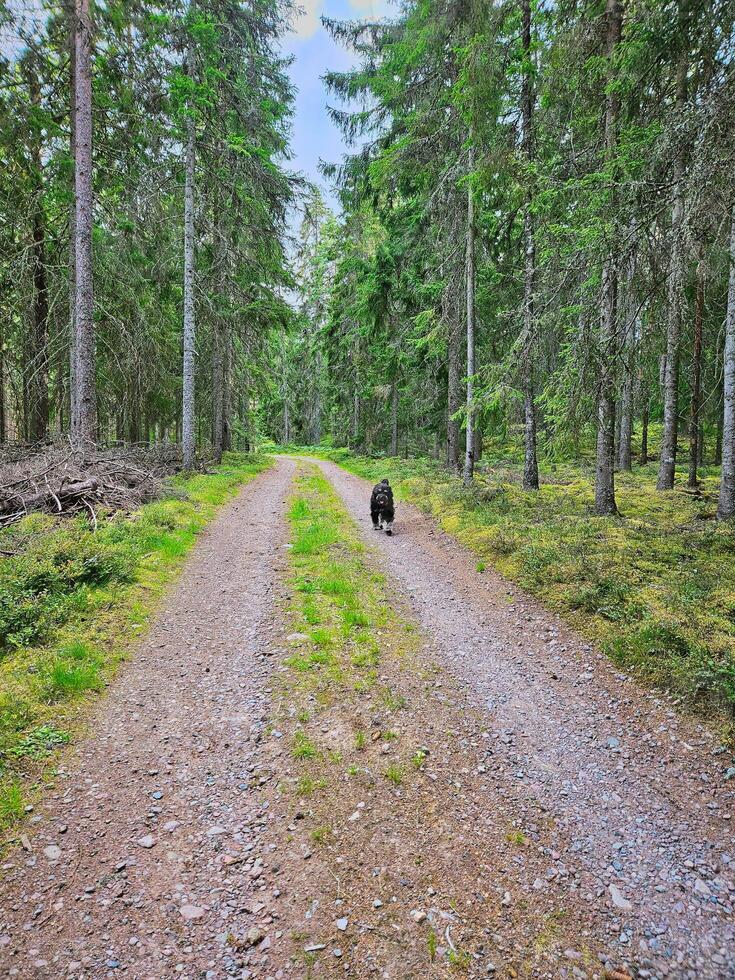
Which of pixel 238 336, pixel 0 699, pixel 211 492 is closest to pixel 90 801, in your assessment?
pixel 0 699

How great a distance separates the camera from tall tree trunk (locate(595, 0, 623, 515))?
727 cm

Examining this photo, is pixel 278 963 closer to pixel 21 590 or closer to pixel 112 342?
pixel 21 590

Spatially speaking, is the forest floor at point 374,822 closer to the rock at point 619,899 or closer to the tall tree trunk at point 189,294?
the rock at point 619,899

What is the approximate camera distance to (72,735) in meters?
4.03

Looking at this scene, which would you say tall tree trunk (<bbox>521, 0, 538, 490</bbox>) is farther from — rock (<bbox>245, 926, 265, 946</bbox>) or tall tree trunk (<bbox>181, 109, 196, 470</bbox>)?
tall tree trunk (<bbox>181, 109, 196, 470</bbox>)

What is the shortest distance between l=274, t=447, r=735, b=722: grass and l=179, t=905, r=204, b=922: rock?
14.2 feet

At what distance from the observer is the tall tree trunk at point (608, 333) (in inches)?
286

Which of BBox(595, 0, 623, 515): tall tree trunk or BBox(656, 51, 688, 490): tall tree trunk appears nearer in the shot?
BBox(656, 51, 688, 490): tall tree trunk

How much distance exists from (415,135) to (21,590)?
598 inches

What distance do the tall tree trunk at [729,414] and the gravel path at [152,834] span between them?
29.0 feet

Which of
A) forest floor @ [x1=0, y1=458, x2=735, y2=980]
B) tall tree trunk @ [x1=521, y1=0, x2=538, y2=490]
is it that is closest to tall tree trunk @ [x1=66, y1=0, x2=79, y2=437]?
forest floor @ [x1=0, y1=458, x2=735, y2=980]

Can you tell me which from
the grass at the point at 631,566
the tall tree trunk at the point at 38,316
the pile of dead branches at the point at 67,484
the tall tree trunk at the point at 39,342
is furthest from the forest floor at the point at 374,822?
the tall tree trunk at the point at 39,342

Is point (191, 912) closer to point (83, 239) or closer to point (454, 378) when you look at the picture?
point (83, 239)

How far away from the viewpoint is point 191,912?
273cm
